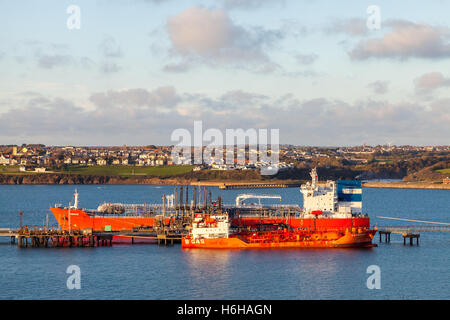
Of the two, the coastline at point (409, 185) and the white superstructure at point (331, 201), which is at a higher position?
the coastline at point (409, 185)

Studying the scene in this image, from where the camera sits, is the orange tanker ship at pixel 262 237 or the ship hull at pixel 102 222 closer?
the orange tanker ship at pixel 262 237

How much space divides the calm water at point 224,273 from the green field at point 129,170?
380 ft

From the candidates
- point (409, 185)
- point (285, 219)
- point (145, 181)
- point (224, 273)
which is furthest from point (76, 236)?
point (409, 185)

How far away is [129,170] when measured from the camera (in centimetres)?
17312

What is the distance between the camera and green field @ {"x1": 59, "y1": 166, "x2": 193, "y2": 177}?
164 metres

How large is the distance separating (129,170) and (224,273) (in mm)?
137964

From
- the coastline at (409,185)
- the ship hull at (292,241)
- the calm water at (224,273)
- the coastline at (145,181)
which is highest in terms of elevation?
the coastline at (145,181)

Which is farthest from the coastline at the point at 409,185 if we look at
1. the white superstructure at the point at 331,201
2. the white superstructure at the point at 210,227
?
the white superstructure at the point at 210,227

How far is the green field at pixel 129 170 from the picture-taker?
540 ft

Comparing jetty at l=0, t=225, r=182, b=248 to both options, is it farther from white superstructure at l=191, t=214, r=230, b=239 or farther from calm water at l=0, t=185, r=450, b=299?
white superstructure at l=191, t=214, r=230, b=239

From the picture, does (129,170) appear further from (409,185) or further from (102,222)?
(102,222)

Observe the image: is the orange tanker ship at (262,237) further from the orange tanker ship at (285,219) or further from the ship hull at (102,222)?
→ the ship hull at (102,222)

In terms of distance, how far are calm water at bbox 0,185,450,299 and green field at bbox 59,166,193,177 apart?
116 metres
